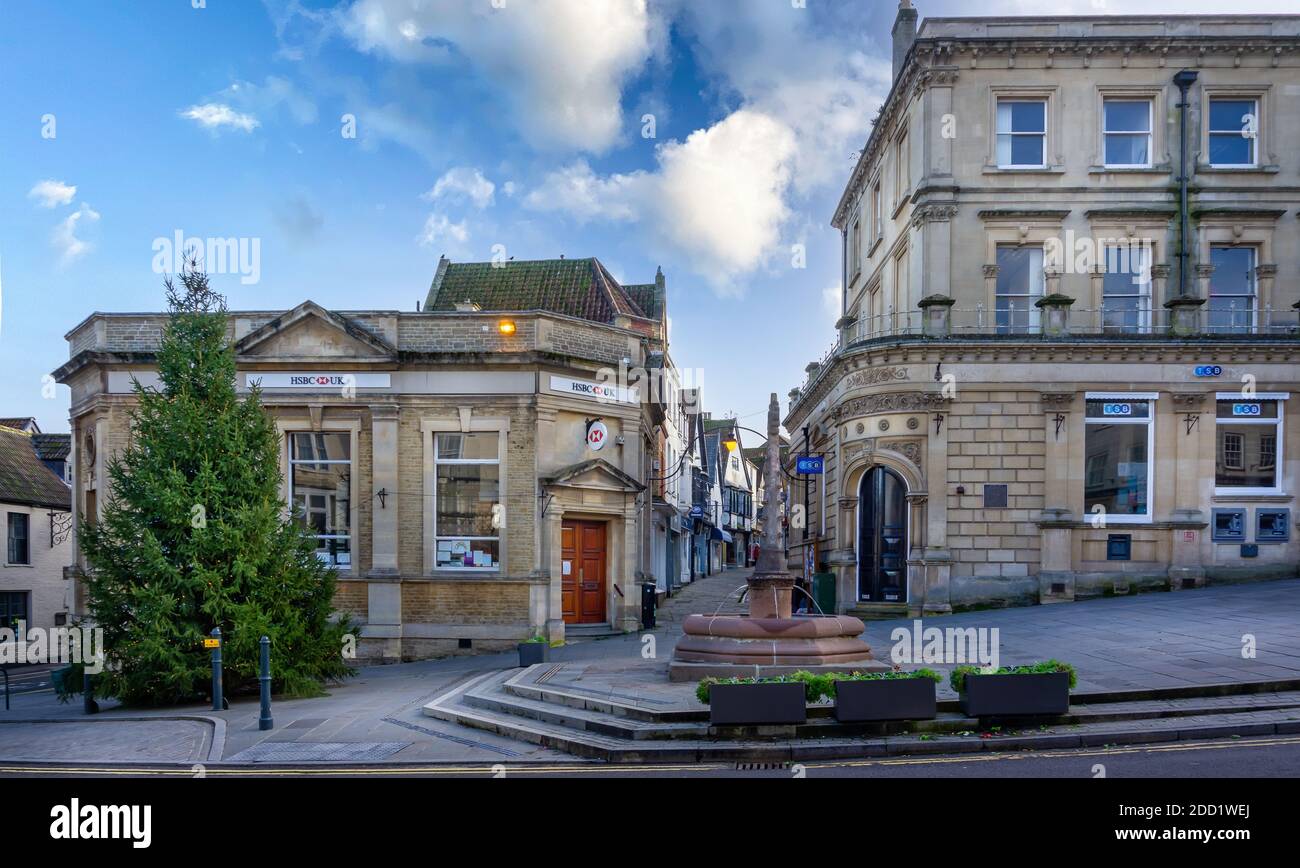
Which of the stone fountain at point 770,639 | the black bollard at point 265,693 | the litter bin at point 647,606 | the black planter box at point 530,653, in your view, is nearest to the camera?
the black bollard at point 265,693

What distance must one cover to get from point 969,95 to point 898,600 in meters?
13.2

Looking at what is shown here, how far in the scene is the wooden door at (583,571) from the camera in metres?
21.6

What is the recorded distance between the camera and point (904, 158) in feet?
85.8

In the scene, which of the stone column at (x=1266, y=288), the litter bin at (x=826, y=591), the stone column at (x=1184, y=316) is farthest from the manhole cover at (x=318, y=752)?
the stone column at (x=1266, y=288)

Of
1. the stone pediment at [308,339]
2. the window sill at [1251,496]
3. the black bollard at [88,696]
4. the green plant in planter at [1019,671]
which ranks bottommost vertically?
the black bollard at [88,696]

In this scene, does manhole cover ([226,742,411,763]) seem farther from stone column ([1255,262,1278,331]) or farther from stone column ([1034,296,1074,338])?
stone column ([1255,262,1278,331])

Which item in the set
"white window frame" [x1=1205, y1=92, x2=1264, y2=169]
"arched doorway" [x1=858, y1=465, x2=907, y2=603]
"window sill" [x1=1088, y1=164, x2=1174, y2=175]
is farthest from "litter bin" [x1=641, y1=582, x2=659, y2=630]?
"white window frame" [x1=1205, y1=92, x2=1264, y2=169]

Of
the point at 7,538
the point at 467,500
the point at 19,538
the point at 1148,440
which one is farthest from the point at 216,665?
the point at 19,538

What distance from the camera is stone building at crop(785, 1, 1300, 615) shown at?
72.2 feet

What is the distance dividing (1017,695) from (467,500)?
1394cm

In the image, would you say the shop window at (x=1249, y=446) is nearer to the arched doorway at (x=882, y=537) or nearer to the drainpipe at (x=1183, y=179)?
the drainpipe at (x=1183, y=179)

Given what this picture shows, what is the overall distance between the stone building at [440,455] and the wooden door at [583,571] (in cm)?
4

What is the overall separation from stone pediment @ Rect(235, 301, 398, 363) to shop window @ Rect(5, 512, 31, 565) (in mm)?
16710

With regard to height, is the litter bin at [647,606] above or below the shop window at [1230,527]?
below
